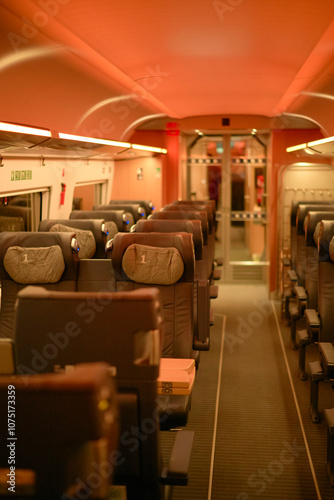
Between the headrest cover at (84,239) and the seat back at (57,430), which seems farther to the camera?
the headrest cover at (84,239)

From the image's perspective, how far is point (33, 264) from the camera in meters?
4.37

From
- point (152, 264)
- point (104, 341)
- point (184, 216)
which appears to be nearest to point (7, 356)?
point (104, 341)

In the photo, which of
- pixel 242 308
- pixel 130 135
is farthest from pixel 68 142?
pixel 130 135

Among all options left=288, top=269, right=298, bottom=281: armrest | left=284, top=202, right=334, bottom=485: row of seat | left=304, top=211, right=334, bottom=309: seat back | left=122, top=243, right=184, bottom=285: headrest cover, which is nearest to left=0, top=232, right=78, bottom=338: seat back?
left=122, top=243, right=184, bottom=285: headrest cover

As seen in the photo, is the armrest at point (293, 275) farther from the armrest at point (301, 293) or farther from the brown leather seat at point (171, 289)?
the brown leather seat at point (171, 289)

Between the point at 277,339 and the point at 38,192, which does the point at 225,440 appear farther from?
the point at 38,192

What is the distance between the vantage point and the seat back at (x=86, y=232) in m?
6.02

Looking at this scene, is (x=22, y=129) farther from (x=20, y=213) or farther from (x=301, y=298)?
(x=301, y=298)

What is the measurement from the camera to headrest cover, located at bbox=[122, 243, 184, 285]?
430 cm

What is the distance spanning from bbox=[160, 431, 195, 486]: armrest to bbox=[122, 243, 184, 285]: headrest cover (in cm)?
176

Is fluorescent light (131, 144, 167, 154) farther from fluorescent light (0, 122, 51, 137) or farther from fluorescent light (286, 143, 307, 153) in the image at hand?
fluorescent light (0, 122, 51, 137)

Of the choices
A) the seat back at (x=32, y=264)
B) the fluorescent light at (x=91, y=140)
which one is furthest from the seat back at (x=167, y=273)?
the fluorescent light at (x=91, y=140)

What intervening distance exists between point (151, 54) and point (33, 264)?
6.51 ft

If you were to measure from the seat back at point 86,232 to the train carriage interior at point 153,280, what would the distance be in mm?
28
